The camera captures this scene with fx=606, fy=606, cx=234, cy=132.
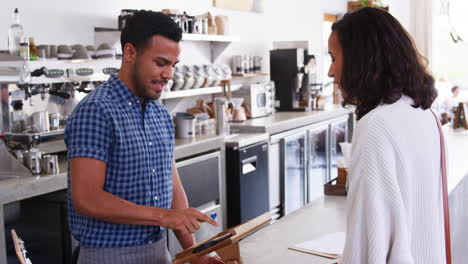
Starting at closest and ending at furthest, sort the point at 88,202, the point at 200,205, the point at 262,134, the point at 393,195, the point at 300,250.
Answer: the point at 393,195, the point at 88,202, the point at 300,250, the point at 200,205, the point at 262,134

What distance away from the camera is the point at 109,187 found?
1.82 metres

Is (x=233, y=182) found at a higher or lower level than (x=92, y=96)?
lower

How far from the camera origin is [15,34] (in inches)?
138

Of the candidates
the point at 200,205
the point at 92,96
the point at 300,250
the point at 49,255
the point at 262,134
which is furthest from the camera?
the point at 262,134

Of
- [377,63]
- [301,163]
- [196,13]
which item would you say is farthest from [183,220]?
[301,163]

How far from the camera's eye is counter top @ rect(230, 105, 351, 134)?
529 cm

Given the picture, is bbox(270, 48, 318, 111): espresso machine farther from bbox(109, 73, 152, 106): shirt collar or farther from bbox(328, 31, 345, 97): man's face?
bbox(328, 31, 345, 97): man's face

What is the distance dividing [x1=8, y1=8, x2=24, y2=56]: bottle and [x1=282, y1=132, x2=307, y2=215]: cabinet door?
2.70 m

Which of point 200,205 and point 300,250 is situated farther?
point 200,205

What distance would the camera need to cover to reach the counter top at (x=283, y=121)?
5.29 meters

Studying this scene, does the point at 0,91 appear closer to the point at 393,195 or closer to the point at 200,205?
the point at 200,205

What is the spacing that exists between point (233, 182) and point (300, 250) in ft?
8.53

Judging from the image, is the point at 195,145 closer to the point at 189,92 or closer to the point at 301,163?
the point at 189,92

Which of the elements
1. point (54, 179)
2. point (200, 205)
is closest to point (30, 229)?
point (54, 179)
